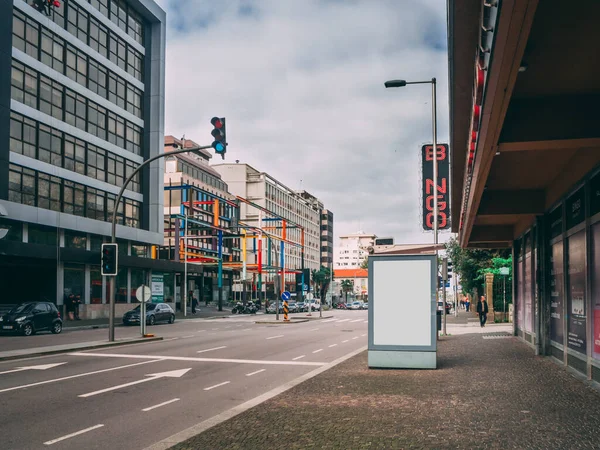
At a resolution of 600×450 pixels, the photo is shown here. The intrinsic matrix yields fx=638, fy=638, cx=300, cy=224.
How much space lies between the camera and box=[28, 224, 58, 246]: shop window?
124 ft

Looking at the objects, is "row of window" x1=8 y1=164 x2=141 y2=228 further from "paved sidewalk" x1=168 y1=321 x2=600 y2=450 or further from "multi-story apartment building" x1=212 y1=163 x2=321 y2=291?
"multi-story apartment building" x1=212 y1=163 x2=321 y2=291

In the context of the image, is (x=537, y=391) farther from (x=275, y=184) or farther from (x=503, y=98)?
(x=275, y=184)

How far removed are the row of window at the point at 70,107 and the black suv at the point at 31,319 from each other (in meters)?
14.0

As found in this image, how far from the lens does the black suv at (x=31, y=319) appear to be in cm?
2669

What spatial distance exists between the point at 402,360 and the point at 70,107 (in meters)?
34.6

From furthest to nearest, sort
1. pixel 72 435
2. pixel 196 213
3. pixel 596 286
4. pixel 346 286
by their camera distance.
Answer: pixel 346 286 → pixel 196 213 → pixel 596 286 → pixel 72 435

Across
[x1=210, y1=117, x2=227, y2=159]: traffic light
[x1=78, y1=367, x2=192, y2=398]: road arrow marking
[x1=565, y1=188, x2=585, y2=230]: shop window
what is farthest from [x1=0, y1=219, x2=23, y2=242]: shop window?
[x1=565, y1=188, x2=585, y2=230]: shop window

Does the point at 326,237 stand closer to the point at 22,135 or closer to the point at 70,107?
the point at 70,107

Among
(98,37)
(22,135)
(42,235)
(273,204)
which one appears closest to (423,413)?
(22,135)

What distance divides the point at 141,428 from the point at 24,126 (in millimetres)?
33035

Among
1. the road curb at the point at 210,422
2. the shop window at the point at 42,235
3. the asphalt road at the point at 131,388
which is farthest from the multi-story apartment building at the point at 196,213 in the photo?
the road curb at the point at 210,422

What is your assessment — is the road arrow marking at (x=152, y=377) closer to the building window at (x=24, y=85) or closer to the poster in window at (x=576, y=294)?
the poster in window at (x=576, y=294)

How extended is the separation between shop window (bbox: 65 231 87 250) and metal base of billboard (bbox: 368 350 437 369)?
3230cm

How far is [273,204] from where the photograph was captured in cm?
11388
